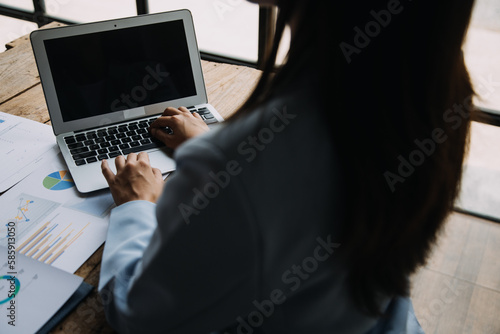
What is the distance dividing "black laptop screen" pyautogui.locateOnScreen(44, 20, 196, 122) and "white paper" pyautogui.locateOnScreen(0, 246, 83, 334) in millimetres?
435

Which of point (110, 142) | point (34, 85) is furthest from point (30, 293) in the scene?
point (34, 85)

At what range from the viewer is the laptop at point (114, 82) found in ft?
3.36

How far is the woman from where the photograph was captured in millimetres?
471

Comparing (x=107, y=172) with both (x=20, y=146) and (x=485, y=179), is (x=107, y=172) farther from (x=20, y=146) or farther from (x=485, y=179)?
(x=485, y=179)

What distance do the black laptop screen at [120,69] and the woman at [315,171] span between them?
63cm

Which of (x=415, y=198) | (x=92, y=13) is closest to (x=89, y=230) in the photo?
(x=415, y=198)

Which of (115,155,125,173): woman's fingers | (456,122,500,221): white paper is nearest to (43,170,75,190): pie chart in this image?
(115,155,125,173): woman's fingers

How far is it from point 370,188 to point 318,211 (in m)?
0.06

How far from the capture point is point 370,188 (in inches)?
20.0

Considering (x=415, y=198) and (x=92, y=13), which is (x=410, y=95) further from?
(x=92, y=13)

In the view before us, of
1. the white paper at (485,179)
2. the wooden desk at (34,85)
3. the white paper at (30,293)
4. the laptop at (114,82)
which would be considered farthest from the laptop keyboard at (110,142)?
the white paper at (485,179)

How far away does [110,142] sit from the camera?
1.06 m

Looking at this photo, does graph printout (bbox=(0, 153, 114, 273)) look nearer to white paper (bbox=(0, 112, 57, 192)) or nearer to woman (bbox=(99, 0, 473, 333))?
white paper (bbox=(0, 112, 57, 192))

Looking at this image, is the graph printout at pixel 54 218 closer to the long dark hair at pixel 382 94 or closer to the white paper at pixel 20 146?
the white paper at pixel 20 146
